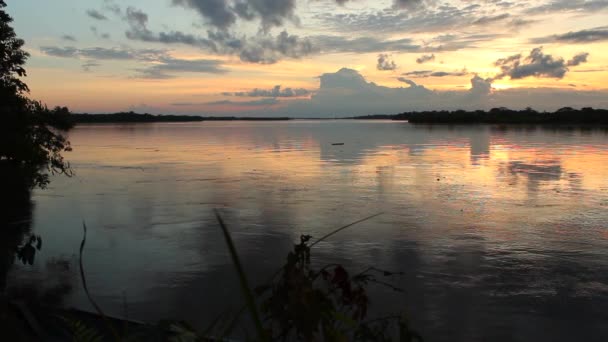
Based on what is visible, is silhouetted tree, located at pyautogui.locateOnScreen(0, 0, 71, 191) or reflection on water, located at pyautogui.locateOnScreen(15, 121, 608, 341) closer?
reflection on water, located at pyautogui.locateOnScreen(15, 121, 608, 341)

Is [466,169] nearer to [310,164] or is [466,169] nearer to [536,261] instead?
[310,164]

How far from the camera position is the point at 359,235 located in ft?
43.0

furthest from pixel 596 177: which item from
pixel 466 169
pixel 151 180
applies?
pixel 151 180

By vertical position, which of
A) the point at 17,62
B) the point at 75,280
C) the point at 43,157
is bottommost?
the point at 75,280

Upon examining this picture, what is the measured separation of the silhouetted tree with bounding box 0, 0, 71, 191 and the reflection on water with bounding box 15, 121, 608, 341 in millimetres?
1817

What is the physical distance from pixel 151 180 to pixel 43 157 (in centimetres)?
879

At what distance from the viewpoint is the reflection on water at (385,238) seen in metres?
8.41

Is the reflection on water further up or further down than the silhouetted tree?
further down

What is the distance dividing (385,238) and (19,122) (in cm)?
1073

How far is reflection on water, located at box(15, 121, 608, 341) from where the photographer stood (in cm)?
841

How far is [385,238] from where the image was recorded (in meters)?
12.8

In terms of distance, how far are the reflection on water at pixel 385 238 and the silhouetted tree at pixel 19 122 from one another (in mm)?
1817

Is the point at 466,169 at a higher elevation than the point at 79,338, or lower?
lower

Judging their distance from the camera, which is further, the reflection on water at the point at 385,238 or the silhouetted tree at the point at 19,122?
the silhouetted tree at the point at 19,122
